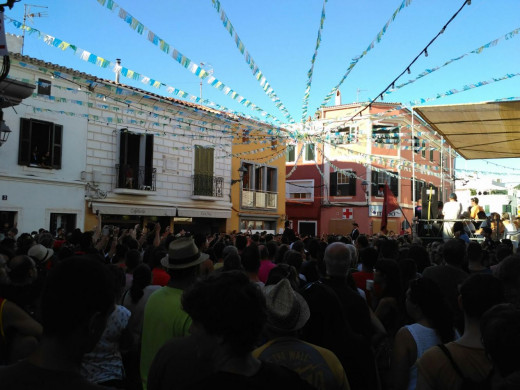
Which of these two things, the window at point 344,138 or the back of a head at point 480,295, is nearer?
the back of a head at point 480,295

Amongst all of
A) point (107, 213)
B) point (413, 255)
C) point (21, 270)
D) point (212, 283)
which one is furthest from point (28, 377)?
point (107, 213)

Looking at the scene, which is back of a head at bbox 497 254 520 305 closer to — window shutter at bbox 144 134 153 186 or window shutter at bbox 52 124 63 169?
window shutter at bbox 52 124 63 169

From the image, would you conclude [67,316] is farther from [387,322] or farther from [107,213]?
[107,213]

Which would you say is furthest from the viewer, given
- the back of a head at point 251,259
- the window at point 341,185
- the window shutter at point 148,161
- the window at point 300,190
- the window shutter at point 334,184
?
the window at point 300,190

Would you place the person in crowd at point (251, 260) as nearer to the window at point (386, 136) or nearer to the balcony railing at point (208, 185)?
the window at point (386, 136)

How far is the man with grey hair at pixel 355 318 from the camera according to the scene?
265cm

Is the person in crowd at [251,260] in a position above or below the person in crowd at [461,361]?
above

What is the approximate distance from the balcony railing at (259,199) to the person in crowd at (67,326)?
22.5 m

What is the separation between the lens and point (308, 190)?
3234 cm

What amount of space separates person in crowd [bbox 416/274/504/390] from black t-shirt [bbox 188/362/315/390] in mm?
857

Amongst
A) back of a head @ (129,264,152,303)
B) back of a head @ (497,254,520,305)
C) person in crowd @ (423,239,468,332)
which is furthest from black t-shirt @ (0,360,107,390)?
person in crowd @ (423,239,468,332)

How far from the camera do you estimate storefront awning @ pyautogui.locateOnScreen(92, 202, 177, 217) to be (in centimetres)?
1764

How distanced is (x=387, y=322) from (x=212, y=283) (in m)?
2.27

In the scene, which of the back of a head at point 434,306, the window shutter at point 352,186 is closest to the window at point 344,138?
the back of a head at point 434,306
